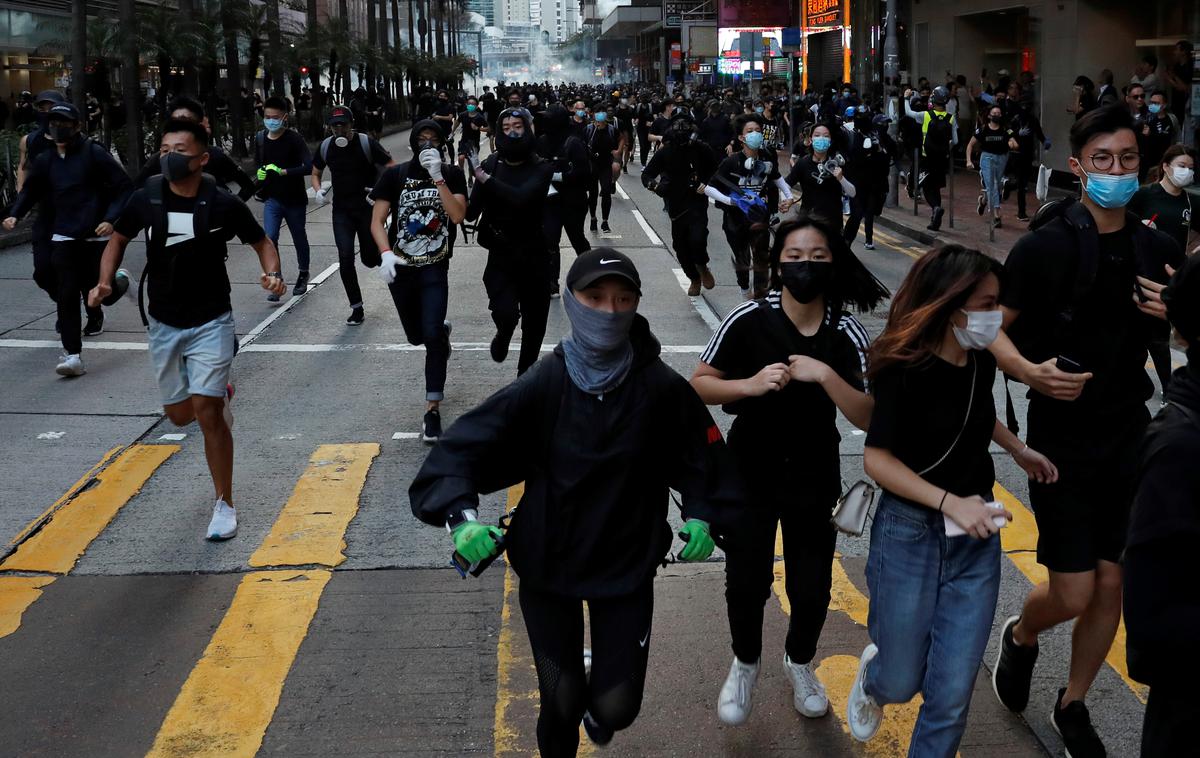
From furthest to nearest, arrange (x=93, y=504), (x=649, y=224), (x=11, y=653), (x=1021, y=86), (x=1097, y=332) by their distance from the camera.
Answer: (x=1021, y=86)
(x=649, y=224)
(x=93, y=504)
(x=11, y=653)
(x=1097, y=332)

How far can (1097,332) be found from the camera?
4.46m

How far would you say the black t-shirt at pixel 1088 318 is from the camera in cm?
441

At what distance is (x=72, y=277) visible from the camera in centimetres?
1046

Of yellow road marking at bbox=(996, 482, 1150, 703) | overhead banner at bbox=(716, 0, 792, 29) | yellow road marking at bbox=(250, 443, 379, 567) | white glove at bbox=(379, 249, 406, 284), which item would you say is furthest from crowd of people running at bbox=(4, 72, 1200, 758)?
overhead banner at bbox=(716, 0, 792, 29)

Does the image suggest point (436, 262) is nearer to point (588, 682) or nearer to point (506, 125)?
point (506, 125)

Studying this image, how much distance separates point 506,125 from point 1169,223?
169 inches

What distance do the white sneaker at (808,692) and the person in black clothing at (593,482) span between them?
1.17 metres

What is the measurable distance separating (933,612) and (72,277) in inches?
323

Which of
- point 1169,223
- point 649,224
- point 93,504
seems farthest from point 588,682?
point 649,224

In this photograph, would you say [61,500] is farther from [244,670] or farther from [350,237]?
[350,237]

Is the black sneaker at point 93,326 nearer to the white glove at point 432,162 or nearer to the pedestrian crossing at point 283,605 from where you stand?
the pedestrian crossing at point 283,605

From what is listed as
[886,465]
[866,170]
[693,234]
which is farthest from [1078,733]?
[866,170]

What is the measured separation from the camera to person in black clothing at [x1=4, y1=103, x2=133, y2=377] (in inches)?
407

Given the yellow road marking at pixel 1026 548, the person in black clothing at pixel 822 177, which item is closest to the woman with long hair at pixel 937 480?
the yellow road marking at pixel 1026 548
